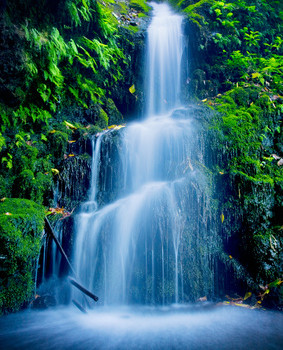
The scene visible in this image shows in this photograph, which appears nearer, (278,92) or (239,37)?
(278,92)

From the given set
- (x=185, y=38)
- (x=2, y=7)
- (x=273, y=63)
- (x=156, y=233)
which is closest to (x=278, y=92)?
(x=273, y=63)

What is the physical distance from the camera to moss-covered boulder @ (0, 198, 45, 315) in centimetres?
357

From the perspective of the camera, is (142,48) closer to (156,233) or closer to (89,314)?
(156,233)

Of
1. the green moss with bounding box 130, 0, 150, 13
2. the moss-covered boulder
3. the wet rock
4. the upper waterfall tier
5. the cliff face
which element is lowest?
the wet rock

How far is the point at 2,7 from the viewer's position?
3746mm

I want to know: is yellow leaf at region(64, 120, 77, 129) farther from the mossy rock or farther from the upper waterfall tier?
the upper waterfall tier

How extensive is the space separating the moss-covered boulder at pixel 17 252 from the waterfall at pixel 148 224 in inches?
36.4

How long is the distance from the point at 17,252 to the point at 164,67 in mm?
8612

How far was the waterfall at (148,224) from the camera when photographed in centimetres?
444

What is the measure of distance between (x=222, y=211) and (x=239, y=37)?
325 inches

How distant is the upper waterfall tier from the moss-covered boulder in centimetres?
644

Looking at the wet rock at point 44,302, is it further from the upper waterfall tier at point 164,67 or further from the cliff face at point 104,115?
the upper waterfall tier at point 164,67

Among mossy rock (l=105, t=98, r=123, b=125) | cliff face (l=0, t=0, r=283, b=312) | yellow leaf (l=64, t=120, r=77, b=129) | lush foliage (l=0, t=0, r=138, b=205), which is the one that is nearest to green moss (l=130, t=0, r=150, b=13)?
cliff face (l=0, t=0, r=283, b=312)

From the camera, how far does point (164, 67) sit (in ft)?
31.1
